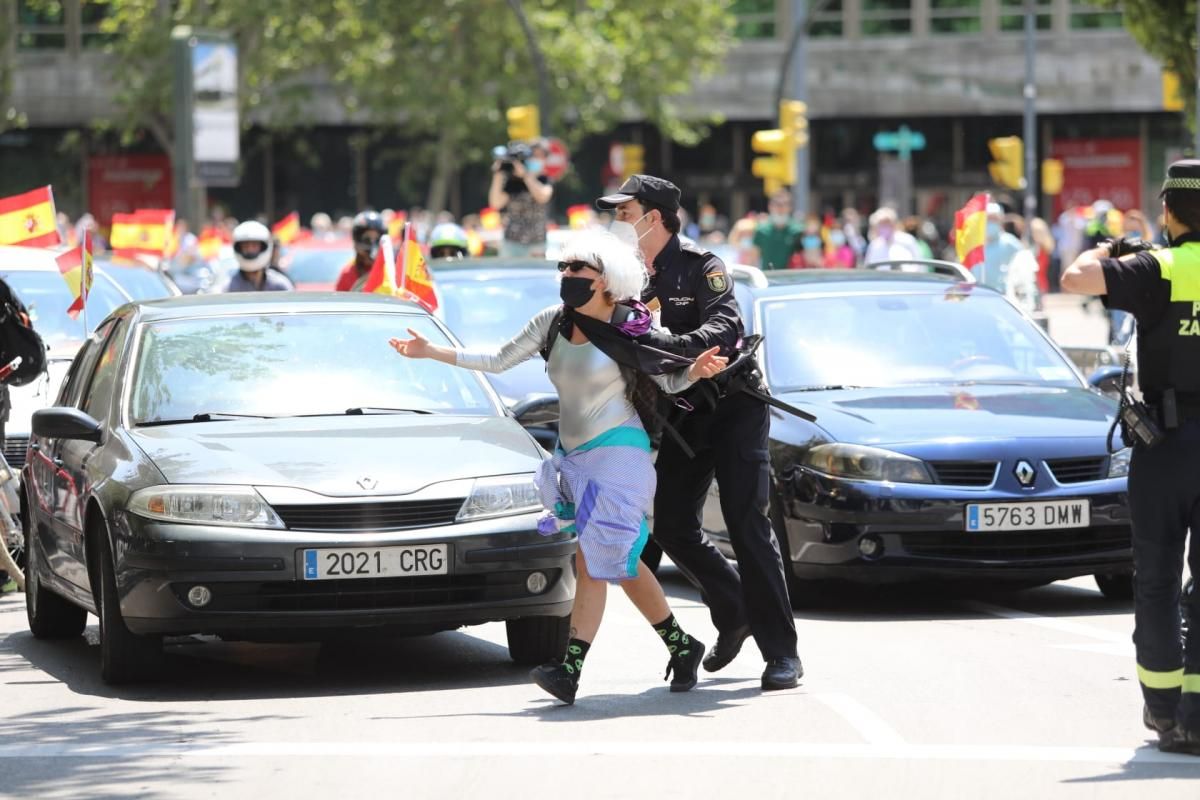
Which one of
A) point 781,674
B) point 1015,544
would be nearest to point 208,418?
point 781,674

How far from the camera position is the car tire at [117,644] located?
8.29 m

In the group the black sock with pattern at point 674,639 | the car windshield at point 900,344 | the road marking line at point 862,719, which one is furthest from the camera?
the car windshield at point 900,344

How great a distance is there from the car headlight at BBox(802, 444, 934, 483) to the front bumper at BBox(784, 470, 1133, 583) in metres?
0.05

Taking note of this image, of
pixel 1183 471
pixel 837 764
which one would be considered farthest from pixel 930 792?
pixel 1183 471

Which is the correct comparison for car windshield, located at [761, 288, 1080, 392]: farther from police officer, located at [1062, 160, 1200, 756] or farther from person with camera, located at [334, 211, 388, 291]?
person with camera, located at [334, 211, 388, 291]

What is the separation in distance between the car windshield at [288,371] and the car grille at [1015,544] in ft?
6.70

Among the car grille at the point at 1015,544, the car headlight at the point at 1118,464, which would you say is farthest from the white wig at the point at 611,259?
the car headlight at the point at 1118,464

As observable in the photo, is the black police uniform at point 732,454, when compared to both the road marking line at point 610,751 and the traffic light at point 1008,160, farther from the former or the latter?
the traffic light at point 1008,160

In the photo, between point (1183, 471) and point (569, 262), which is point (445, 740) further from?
point (1183, 471)

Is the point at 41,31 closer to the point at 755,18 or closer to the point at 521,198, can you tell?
the point at 755,18

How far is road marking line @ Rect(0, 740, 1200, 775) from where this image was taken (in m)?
6.87

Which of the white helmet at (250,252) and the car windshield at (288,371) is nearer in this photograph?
the car windshield at (288,371)

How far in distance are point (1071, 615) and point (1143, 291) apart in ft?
12.2

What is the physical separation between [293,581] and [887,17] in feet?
174
